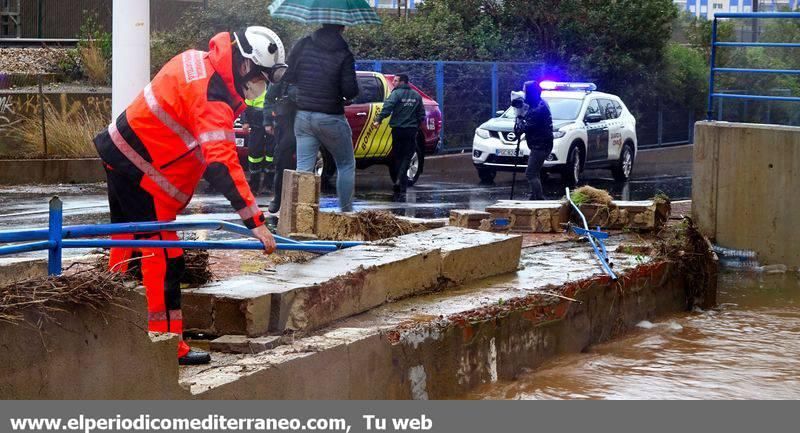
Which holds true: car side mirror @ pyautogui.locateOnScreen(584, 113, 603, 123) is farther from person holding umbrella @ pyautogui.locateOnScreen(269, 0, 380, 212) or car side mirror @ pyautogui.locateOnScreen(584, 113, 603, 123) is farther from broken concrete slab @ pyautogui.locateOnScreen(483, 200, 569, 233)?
person holding umbrella @ pyautogui.locateOnScreen(269, 0, 380, 212)

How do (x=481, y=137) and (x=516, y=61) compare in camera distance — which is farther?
(x=516, y=61)

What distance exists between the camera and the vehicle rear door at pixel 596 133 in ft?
69.1

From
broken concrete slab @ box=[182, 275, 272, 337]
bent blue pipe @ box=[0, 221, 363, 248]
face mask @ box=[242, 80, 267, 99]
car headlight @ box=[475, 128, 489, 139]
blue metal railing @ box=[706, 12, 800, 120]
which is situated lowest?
broken concrete slab @ box=[182, 275, 272, 337]

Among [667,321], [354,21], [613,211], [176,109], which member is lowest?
[667,321]

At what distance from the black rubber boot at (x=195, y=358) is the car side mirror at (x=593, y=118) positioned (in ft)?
52.1

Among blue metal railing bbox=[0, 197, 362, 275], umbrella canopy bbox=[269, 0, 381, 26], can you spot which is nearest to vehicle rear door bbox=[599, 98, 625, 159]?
umbrella canopy bbox=[269, 0, 381, 26]

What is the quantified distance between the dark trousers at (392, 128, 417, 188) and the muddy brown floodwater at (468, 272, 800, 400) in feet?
25.2

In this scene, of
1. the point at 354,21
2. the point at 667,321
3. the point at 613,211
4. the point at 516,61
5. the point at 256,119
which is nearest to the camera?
the point at 667,321

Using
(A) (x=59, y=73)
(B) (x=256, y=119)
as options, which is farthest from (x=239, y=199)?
(A) (x=59, y=73)

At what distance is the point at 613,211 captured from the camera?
36.6 ft

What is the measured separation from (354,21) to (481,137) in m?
8.75

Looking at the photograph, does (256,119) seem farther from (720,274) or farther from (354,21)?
(720,274)

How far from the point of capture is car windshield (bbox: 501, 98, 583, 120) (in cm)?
2094

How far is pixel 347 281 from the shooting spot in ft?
22.7
